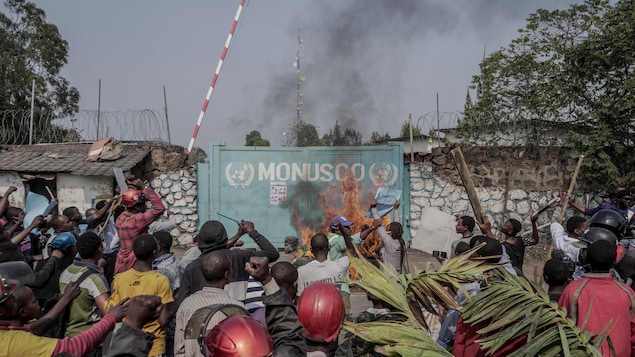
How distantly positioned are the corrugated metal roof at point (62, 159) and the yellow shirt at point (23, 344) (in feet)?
30.2

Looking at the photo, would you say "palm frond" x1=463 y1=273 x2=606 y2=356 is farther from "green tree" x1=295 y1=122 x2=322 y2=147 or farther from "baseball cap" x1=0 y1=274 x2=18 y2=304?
"green tree" x1=295 y1=122 x2=322 y2=147

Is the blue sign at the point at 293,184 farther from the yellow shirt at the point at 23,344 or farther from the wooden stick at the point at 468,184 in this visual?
the yellow shirt at the point at 23,344

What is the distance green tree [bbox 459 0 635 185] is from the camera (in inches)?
442

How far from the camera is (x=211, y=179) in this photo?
12391 mm

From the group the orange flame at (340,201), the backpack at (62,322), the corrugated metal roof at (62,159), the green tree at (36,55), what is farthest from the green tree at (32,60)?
the backpack at (62,322)

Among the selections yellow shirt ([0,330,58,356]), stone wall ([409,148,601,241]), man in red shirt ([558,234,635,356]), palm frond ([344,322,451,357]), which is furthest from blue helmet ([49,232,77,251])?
stone wall ([409,148,601,241])

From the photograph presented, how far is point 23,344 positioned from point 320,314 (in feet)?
4.74

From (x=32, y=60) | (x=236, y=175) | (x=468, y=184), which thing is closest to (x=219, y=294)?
(x=468, y=184)

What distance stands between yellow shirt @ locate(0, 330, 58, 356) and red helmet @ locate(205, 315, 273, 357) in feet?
3.38

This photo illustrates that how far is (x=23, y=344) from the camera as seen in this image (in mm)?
2551

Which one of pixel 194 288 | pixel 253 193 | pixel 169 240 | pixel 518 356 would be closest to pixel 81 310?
pixel 194 288

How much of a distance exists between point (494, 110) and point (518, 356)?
11274 millimetres

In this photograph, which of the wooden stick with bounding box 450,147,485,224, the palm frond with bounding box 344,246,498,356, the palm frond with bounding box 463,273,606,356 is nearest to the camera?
the palm frond with bounding box 463,273,606,356

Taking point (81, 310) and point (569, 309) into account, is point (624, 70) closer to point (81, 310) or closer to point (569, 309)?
point (569, 309)
